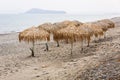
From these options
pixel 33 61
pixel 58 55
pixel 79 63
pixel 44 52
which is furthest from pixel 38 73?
pixel 44 52

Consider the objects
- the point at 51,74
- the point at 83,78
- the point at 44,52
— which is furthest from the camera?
the point at 44,52

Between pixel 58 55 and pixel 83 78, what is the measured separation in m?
7.71

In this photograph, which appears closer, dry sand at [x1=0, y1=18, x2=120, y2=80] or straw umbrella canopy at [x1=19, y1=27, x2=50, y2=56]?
dry sand at [x1=0, y1=18, x2=120, y2=80]

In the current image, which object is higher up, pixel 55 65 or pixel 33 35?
pixel 33 35

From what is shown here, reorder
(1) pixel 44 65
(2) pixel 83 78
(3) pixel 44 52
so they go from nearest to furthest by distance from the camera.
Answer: (2) pixel 83 78
(1) pixel 44 65
(3) pixel 44 52

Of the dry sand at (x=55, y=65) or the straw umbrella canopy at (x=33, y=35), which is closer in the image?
the dry sand at (x=55, y=65)

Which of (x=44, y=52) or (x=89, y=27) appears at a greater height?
(x=89, y=27)

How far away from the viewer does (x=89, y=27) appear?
17891 millimetres

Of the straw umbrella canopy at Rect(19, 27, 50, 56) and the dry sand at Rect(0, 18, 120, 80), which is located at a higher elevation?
the straw umbrella canopy at Rect(19, 27, 50, 56)

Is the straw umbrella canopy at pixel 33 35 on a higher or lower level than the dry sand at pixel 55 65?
higher

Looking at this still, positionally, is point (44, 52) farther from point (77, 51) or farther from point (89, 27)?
point (89, 27)

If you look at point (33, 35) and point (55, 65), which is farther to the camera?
point (33, 35)

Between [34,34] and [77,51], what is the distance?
2787 millimetres

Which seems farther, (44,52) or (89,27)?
(44,52)
